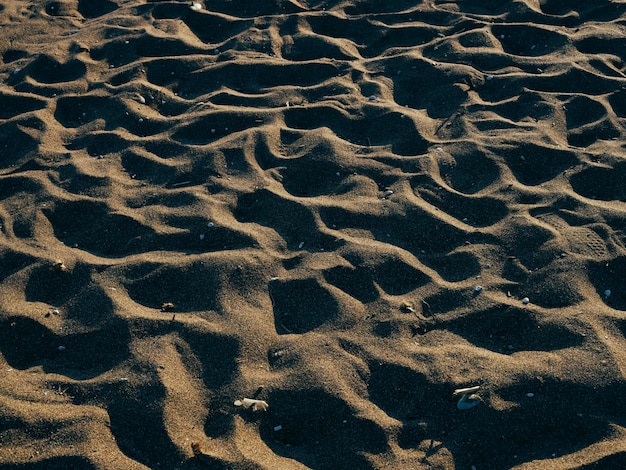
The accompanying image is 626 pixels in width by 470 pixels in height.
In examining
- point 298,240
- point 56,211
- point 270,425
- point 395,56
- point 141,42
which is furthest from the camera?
point 141,42

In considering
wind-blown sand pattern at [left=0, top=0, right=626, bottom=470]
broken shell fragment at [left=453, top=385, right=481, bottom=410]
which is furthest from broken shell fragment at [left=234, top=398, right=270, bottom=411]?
broken shell fragment at [left=453, top=385, right=481, bottom=410]

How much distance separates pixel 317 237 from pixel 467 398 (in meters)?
1.13

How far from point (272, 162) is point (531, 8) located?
2.50 m

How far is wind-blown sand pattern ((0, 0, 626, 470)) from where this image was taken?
2550mm

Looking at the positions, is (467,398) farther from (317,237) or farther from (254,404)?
(317,237)

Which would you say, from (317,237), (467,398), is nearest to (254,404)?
(467,398)

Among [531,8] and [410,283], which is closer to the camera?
[410,283]

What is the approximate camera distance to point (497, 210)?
11.1ft

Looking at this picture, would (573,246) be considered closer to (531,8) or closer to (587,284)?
(587,284)

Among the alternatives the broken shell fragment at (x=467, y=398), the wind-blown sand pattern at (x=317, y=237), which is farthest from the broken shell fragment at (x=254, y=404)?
the broken shell fragment at (x=467, y=398)

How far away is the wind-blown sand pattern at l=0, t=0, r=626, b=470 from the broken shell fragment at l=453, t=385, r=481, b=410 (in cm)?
3

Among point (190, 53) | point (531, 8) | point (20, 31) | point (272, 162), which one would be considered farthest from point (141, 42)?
point (531, 8)

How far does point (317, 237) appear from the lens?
3297 millimetres

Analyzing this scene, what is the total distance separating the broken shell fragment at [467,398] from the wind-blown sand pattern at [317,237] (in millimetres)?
32
